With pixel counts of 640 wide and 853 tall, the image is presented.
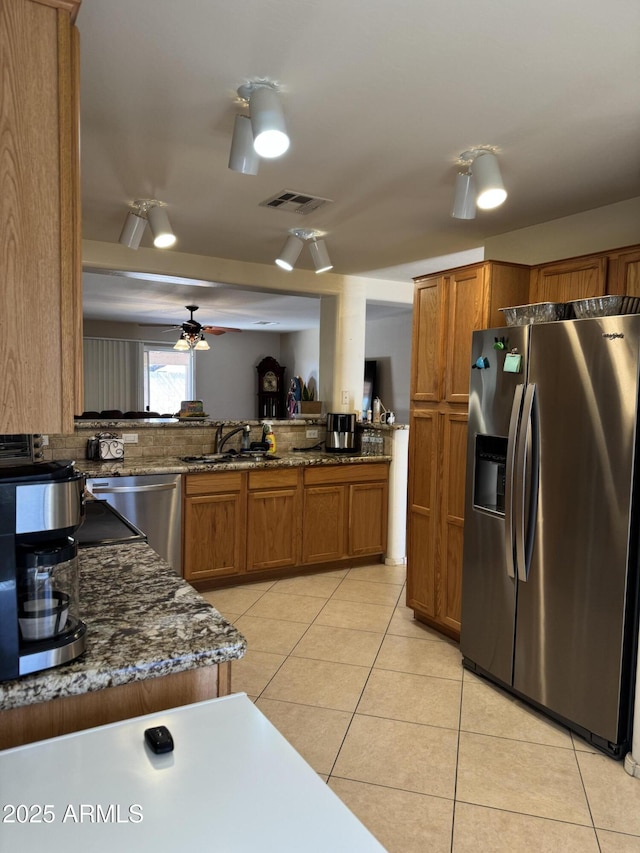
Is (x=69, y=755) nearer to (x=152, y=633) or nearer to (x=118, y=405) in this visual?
(x=152, y=633)

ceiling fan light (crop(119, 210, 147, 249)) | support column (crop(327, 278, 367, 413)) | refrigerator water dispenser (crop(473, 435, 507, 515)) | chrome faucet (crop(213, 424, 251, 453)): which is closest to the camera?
refrigerator water dispenser (crop(473, 435, 507, 515))

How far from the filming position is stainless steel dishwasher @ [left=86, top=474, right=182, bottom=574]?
11.7 ft

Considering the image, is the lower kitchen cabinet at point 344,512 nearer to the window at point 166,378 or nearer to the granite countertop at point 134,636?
the granite countertop at point 134,636

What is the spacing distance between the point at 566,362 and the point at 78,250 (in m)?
1.92

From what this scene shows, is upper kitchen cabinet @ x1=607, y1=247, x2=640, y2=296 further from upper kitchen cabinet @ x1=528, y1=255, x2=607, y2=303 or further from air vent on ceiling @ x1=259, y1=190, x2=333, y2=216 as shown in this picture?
air vent on ceiling @ x1=259, y1=190, x2=333, y2=216

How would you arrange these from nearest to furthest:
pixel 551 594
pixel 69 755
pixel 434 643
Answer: pixel 69 755
pixel 551 594
pixel 434 643

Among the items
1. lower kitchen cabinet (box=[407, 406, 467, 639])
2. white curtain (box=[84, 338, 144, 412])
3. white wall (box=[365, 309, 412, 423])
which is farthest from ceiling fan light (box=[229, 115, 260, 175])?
white curtain (box=[84, 338, 144, 412])

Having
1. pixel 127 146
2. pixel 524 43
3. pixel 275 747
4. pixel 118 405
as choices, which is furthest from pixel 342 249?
pixel 118 405

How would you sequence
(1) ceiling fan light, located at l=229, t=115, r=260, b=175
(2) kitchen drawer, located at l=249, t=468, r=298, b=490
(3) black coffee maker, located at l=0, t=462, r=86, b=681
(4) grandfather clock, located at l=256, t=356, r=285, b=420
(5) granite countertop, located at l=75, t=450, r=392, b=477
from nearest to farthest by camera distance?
(3) black coffee maker, located at l=0, t=462, r=86, b=681, (1) ceiling fan light, located at l=229, t=115, r=260, b=175, (5) granite countertop, located at l=75, t=450, r=392, b=477, (2) kitchen drawer, located at l=249, t=468, r=298, b=490, (4) grandfather clock, located at l=256, t=356, r=285, b=420

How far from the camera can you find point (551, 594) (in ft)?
7.98

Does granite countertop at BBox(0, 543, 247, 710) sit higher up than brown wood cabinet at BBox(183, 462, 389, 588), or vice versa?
granite countertop at BBox(0, 543, 247, 710)

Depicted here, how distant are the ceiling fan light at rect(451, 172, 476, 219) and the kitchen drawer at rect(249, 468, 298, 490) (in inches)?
86.2

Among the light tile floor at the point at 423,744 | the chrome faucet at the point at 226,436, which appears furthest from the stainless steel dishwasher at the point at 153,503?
the chrome faucet at the point at 226,436

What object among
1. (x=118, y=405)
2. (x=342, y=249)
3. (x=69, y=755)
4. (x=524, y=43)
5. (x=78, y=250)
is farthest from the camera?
(x=118, y=405)
